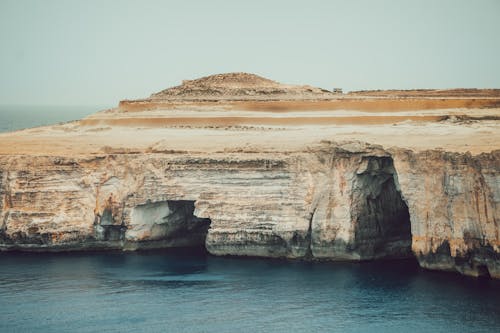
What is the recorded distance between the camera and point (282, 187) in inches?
1752

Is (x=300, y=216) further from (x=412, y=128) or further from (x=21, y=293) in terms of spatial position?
(x=21, y=293)

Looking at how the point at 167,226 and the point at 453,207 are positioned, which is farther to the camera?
the point at 167,226

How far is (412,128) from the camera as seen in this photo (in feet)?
154

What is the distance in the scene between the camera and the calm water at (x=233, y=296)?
35.5 metres

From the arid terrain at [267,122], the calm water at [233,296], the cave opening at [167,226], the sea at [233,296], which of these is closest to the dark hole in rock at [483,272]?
the sea at [233,296]

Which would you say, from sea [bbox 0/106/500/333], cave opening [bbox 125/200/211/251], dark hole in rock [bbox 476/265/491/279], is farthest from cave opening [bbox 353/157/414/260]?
cave opening [bbox 125/200/211/251]

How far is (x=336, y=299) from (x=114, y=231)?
48.4 feet

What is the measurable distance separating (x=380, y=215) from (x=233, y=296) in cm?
979

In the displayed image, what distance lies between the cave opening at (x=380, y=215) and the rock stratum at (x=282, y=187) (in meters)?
0.07

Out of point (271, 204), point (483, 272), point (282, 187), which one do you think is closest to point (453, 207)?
point (483, 272)

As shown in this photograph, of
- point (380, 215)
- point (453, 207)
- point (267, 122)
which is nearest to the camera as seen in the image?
point (453, 207)

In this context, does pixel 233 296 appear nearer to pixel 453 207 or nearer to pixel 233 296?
pixel 233 296

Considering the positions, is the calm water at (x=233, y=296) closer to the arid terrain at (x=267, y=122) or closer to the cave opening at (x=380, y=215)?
the cave opening at (x=380, y=215)

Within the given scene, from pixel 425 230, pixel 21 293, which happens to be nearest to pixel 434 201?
pixel 425 230
